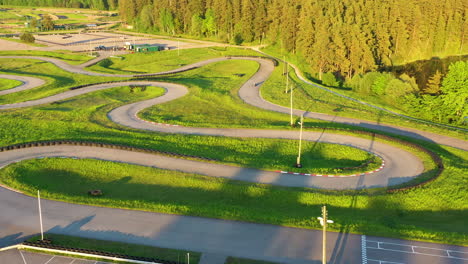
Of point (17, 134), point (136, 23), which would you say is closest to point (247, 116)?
point (17, 134)

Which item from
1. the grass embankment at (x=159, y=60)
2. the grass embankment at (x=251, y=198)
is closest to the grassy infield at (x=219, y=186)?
the grass embankment at (x=251, y=198)

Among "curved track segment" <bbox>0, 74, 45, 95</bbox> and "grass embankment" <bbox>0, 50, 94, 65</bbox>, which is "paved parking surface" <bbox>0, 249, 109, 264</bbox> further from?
"grass embankment" <bbox>0, 50, 94, 65</bbox>

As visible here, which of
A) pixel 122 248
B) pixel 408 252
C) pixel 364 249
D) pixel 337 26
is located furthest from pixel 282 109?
pixel 122 248

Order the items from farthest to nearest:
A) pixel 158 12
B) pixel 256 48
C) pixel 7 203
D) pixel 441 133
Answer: pixel 158 12
pixel 256 48
pixel 441 133
pixel 7 203

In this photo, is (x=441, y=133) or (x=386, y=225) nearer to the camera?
(x=386, y=225)

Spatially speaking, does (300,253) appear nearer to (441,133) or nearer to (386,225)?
(386,225)

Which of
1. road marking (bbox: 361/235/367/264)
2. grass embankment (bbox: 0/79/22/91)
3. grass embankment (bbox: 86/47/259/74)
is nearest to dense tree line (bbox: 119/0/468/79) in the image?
grass embankment (bbox: 86/47/259/74)
